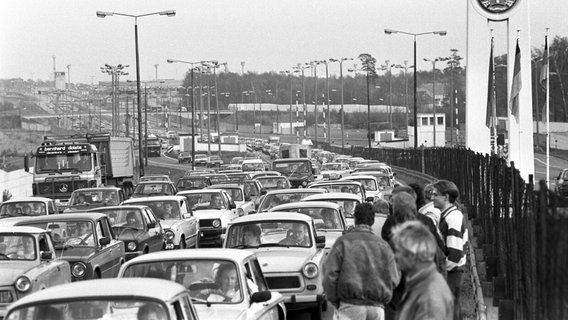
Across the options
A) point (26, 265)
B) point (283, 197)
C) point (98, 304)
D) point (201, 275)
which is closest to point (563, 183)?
point (283, 197)

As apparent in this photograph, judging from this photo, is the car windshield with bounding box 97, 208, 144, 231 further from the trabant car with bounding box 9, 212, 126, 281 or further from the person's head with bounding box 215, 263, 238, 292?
the person's head with bounding box 215, 263, 238, 292

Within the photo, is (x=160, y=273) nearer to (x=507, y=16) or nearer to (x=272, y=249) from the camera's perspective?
(x=272, y=249)

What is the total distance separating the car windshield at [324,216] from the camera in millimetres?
18969

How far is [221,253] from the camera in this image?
11602 mm

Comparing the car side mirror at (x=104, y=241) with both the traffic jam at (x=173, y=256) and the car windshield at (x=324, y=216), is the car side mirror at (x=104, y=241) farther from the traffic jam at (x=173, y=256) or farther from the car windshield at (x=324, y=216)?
the car windshield at (x=324, y=216)

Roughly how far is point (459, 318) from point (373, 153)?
89698mm

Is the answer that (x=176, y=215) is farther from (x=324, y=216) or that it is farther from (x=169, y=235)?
(x=324, y=216)

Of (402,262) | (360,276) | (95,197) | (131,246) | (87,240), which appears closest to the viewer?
(402,262)

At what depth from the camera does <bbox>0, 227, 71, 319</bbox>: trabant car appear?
14719mm

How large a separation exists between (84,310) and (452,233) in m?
5.00

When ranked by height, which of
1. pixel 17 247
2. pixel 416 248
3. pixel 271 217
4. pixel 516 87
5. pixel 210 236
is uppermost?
pixel 516 87

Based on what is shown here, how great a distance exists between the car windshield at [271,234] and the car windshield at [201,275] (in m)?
4.22

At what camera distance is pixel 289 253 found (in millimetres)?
15484

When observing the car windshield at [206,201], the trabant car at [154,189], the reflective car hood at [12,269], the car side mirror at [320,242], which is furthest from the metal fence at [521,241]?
the trabant car at [154,189]
